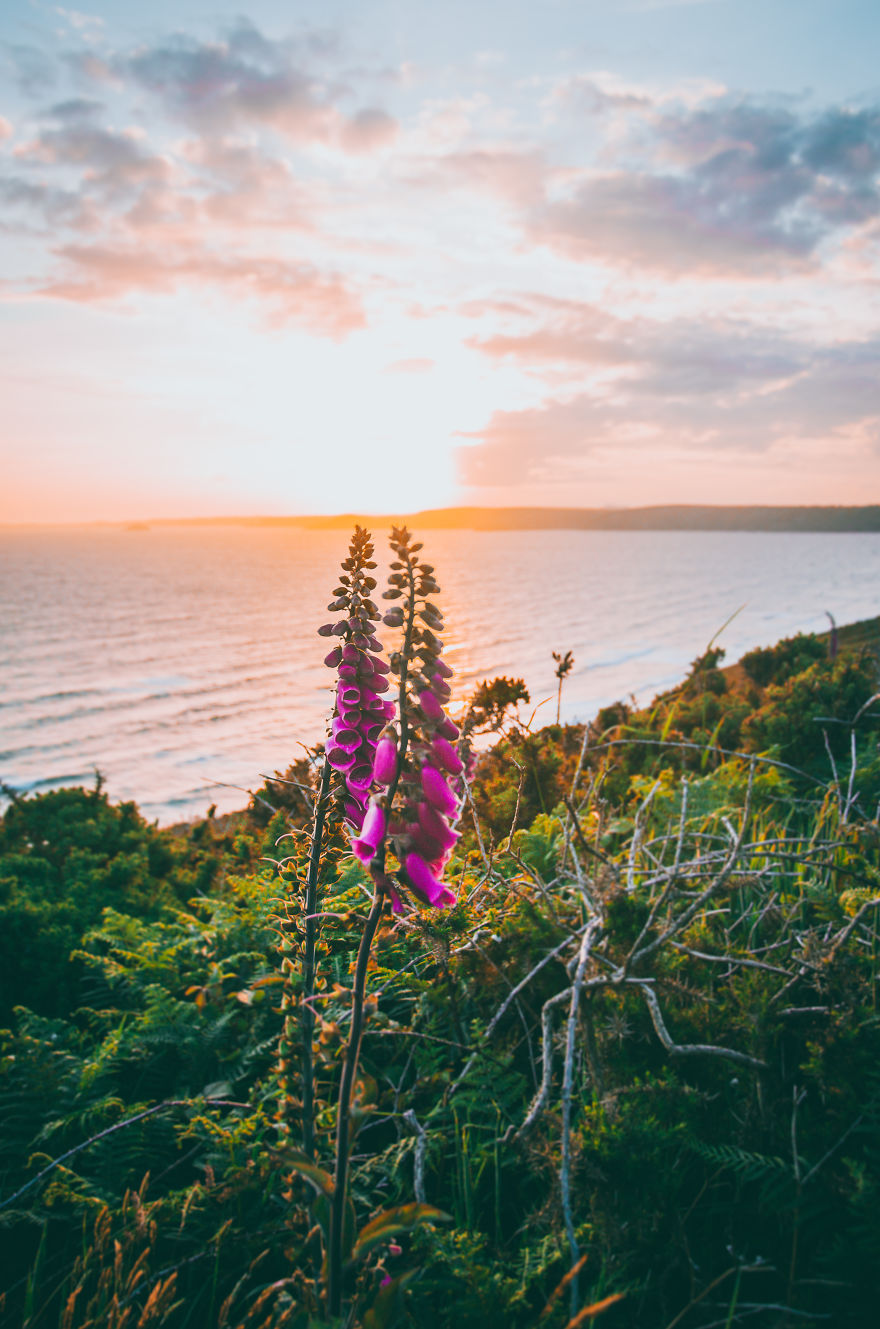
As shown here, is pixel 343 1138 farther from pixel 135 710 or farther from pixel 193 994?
pixel 135 710

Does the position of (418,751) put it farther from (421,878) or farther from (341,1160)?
(341,1160)

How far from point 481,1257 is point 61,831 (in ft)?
17.9

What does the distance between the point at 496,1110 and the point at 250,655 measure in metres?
35.3

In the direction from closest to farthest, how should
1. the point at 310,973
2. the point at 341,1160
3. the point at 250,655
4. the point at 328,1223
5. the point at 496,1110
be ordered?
the point at 341,1160, the point at 328,1223, the point at 310,973, the point at 496,1110, the point at 250,655

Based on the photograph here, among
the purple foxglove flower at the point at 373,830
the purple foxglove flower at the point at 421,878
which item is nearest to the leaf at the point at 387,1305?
the purple foxglove flower at the point at 421,878

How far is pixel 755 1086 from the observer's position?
91.1 inches

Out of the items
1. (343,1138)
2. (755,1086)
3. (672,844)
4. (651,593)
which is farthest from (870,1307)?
(651,593)

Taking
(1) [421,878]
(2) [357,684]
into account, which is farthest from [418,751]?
(2) [357,684]

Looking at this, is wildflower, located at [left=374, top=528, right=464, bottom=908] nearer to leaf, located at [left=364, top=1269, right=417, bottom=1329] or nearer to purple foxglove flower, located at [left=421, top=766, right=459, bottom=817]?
purple foxglove flower, located at [left=421, top=766, right=459, bottom=817]

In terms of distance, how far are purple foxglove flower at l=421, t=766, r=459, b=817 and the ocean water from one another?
1.00ft

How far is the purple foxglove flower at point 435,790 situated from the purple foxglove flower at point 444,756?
0.03 meters

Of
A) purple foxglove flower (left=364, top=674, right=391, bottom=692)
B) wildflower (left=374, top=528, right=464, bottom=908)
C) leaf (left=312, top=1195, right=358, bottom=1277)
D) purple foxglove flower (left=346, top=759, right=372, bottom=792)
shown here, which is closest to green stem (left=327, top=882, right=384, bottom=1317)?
leaf (left=312, top=1195, right=358, bottom=1277)

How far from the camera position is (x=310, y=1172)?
4.78 ft

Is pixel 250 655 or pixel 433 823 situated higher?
pixel 433 823
